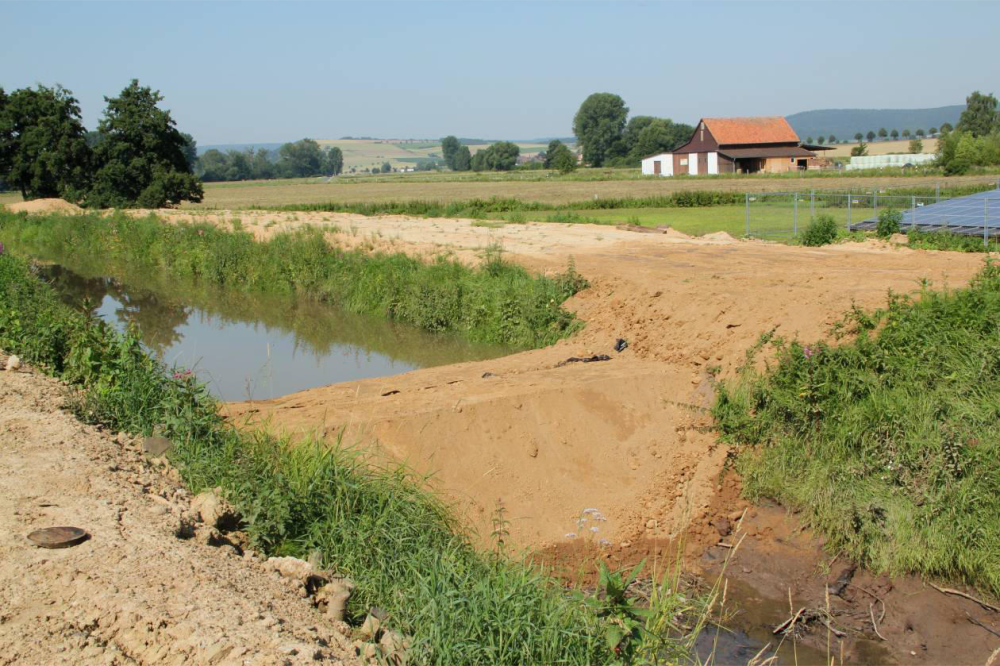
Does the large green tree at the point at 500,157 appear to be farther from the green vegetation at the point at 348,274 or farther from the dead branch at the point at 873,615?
the dead branch at the point at 873,615

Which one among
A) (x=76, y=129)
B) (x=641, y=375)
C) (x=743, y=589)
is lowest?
(x=743, y=589)

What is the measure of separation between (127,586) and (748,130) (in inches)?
3199

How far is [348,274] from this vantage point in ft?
67.1

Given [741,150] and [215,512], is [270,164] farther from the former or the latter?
[215,512]

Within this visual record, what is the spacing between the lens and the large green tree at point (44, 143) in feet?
110

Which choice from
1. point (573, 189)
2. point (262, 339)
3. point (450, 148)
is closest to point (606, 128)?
point (450, 148)

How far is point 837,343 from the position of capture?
10.5 m

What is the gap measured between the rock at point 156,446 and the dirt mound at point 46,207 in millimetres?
29263

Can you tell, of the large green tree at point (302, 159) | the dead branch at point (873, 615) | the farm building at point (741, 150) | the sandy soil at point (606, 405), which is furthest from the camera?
the large green tree at point (302, 159)

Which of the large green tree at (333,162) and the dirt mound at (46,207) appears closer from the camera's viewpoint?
the dirt mound at (46,207)

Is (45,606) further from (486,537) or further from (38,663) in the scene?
(486,537)

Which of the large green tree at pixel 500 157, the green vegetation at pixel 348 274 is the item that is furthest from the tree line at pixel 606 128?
the green vegetation at pixel 348 274

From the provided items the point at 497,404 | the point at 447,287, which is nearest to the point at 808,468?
the point at 497,404

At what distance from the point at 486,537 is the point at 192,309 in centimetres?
1483
